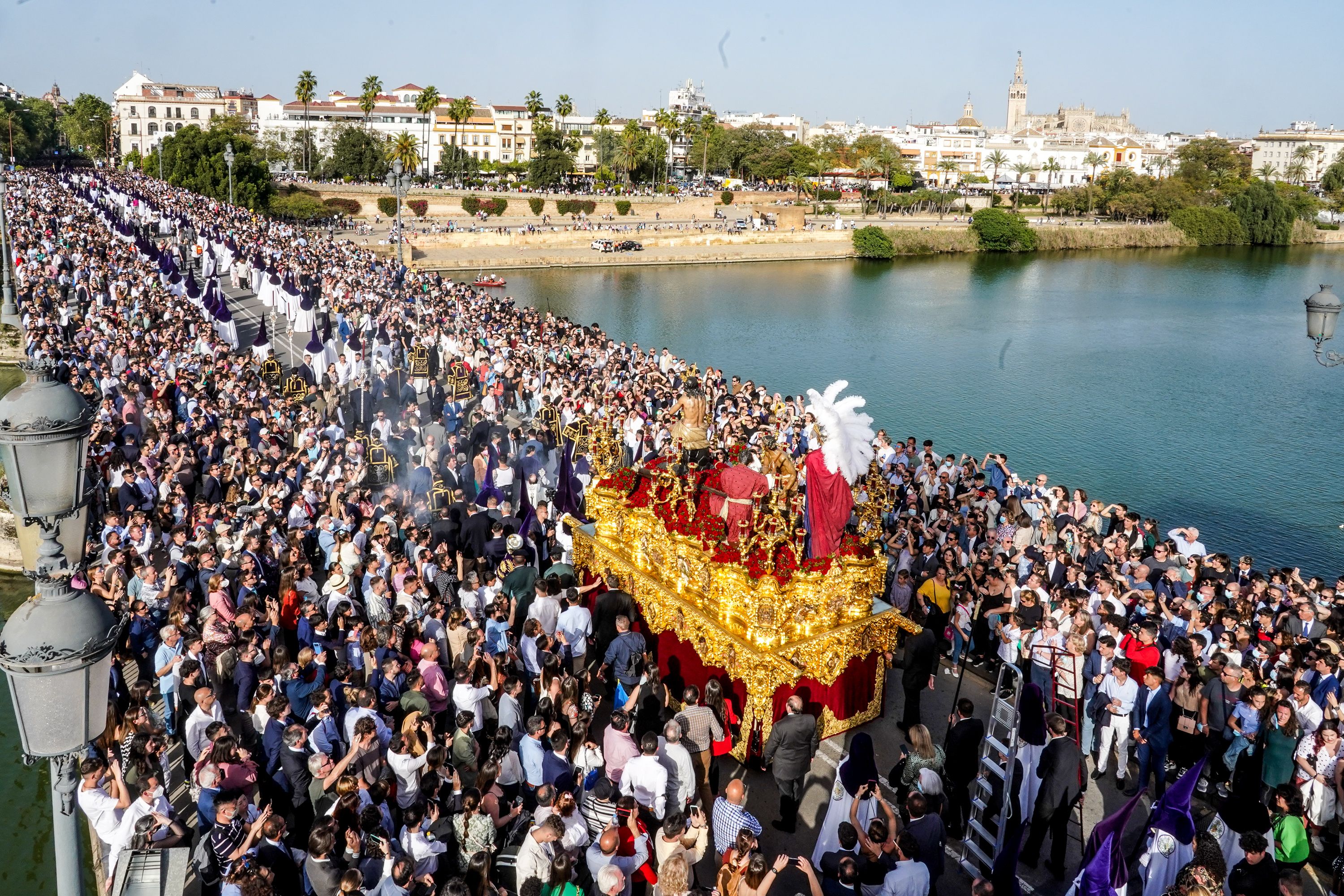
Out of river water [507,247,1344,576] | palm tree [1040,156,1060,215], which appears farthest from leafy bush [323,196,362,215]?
palm tree [1040,156,1060,215]

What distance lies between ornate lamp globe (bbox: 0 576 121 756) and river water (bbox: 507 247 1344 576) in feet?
73.2

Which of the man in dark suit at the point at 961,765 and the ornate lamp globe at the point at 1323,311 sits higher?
the ornate lamp globe at the point at 1323,311

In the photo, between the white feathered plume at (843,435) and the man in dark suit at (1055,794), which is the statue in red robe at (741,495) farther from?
the man in dark suit at (1055,794)

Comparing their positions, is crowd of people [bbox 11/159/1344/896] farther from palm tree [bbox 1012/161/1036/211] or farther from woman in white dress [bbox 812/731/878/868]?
palm tree [bbox 1012/161/1036/211]

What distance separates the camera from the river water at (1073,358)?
26016mm

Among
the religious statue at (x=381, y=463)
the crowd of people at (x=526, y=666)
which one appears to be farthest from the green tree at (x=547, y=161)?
the religious statue at (x=381, y=463)

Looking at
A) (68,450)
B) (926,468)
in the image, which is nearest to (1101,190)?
(926,468)

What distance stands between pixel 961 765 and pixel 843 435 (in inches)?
117

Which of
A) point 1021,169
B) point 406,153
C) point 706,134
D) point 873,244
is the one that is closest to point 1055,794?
point 873,244

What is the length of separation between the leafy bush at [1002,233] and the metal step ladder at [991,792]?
256 ft

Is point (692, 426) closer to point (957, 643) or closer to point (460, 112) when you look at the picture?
point (957, 643)

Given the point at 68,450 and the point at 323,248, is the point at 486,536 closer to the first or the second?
the point at 68,450

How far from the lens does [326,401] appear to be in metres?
18.5

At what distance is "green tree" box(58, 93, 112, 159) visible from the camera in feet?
362
